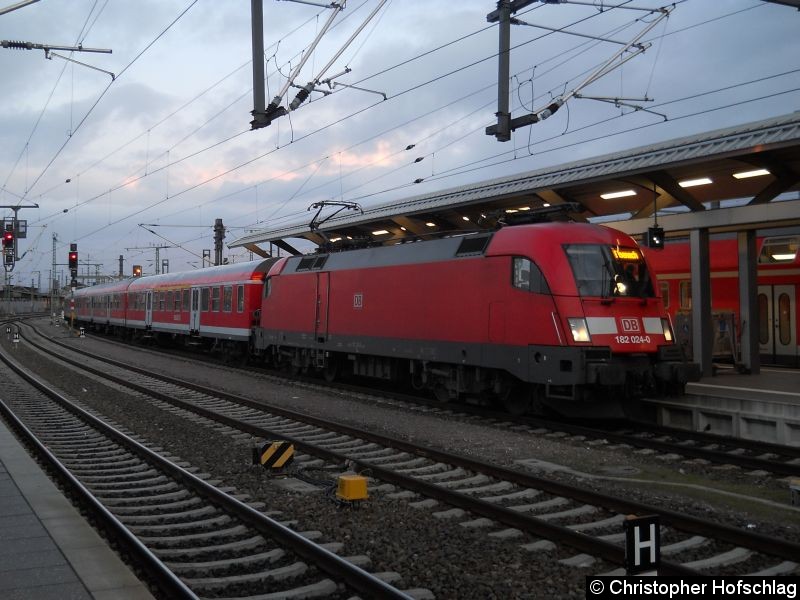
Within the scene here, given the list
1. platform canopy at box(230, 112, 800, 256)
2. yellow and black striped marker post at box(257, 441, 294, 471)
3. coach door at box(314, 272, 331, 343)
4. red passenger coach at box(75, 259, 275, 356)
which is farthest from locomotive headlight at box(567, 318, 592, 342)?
red passenger coach at box(75, 259, 275, 356)

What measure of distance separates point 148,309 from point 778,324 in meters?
27.7

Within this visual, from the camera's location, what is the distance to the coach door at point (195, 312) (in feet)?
92.8

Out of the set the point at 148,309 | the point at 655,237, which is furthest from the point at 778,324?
the point at 148,309

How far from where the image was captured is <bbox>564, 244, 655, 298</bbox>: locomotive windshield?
1162 centimetres

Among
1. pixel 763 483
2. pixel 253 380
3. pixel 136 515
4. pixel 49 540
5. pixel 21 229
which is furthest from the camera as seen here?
pixel 21 229

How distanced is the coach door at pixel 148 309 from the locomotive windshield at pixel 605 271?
89.9 feet

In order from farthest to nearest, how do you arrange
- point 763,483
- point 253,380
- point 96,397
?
point 253,380
point 96,397
point 763,483

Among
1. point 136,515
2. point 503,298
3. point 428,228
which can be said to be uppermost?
point 428,228

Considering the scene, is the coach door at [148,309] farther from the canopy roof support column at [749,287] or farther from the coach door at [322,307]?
the canopy roof support column at [749,287]

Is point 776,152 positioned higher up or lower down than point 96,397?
higher up

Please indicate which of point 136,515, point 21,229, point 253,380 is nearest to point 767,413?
point 136,515

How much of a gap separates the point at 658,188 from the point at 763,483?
28.0 ft

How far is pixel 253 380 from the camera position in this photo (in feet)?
65.8

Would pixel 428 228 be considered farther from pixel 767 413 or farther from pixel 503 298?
pixel 767 413
